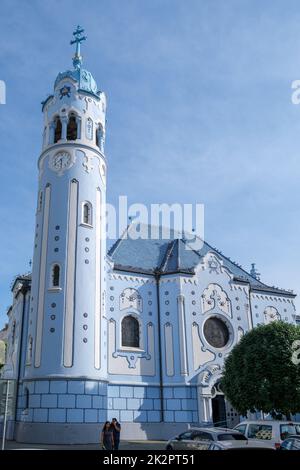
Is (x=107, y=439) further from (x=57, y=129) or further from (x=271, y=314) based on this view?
(x=271, y=314)

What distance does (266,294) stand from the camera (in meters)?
42.4

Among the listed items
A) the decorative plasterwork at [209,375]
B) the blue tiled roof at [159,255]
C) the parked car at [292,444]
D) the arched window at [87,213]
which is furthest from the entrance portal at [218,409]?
the parked car at [292,444]

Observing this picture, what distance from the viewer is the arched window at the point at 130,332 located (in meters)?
34.7

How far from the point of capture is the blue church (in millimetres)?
28812

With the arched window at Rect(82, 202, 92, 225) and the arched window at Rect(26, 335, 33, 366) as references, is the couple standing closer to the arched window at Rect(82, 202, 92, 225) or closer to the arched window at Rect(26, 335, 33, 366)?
the arched window at Rect(26, 335, 33, 366)

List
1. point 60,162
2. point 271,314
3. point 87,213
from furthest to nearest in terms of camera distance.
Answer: point 271,314
point 60,162
point 87,213

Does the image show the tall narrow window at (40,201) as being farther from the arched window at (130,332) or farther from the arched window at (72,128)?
the arched window at (130,332)

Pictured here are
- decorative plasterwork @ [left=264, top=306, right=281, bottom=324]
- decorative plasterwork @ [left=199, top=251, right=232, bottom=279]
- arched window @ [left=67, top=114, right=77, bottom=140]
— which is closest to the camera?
arched window @ [left=67, top=114, right=77, bottom=140]

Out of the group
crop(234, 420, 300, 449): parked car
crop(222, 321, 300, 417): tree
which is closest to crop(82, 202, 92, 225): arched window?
crop(222, 321, 300, 417): tree

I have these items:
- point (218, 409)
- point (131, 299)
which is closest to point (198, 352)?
point (218, 409)

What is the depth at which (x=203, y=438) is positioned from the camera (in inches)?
667

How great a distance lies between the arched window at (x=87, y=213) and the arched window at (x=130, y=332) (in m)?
8.20

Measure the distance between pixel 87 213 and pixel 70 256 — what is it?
3.85 m

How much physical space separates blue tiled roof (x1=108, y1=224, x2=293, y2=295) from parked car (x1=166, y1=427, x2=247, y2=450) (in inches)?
755
